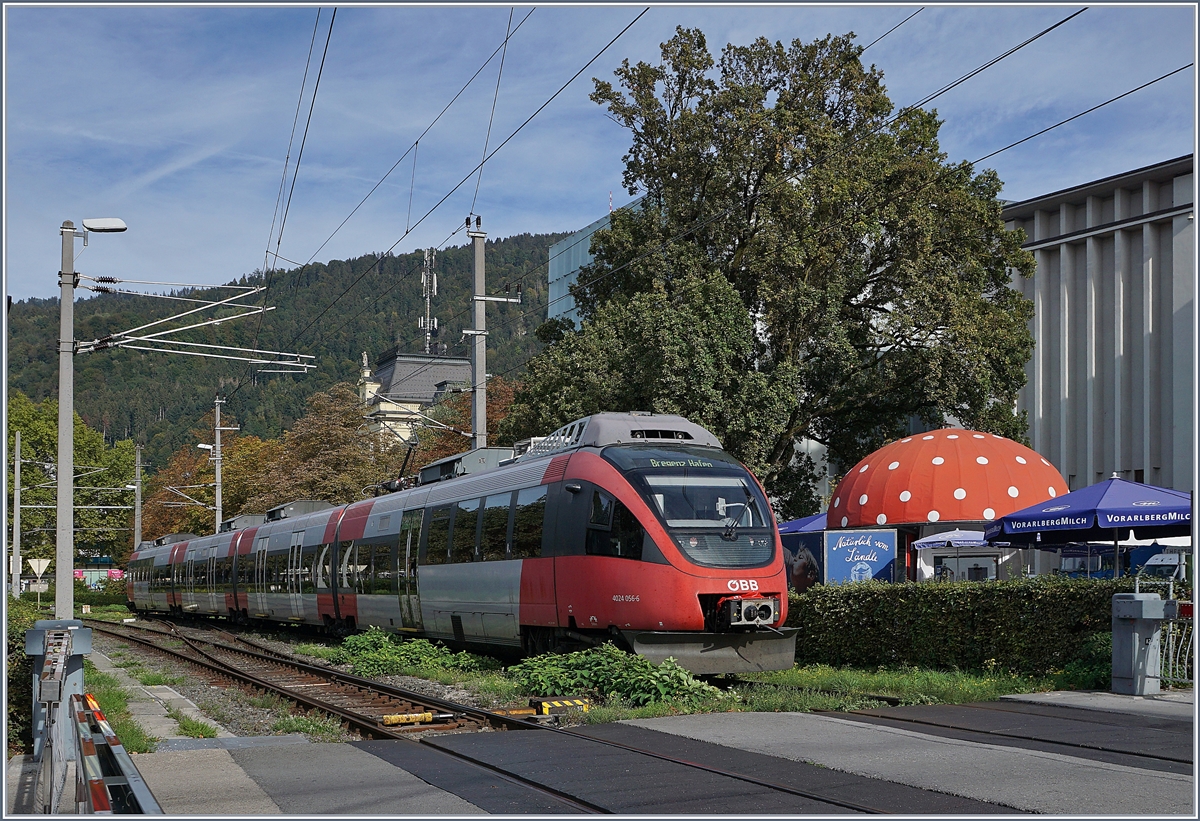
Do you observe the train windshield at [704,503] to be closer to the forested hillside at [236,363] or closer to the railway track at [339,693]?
the railway track at [339,693]

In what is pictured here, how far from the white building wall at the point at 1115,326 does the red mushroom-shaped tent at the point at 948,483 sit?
1196 cm

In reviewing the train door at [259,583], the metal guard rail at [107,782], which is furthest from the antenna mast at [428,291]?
the metal guard rail at [107,782]

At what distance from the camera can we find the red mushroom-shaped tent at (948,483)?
25.8 m

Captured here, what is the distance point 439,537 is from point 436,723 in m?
8.66

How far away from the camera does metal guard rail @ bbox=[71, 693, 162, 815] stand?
4723mm

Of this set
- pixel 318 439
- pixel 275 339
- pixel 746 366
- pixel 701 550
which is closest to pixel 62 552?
pixel 701 550

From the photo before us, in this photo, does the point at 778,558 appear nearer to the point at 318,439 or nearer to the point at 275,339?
the point at 318,439

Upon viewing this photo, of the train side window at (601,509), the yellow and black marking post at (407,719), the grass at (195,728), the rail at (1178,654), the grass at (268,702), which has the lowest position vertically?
the grass at (268,702)

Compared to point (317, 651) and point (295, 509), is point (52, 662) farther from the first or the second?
point (295, 509)

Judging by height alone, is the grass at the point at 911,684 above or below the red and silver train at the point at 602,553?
below

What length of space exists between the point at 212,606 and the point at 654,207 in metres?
19.7

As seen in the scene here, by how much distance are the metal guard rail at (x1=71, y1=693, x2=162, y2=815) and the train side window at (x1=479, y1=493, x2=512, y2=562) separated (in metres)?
12.2

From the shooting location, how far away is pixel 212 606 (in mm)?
41188

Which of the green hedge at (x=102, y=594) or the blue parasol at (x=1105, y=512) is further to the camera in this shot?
the green hedge at (x=102, y=594)
